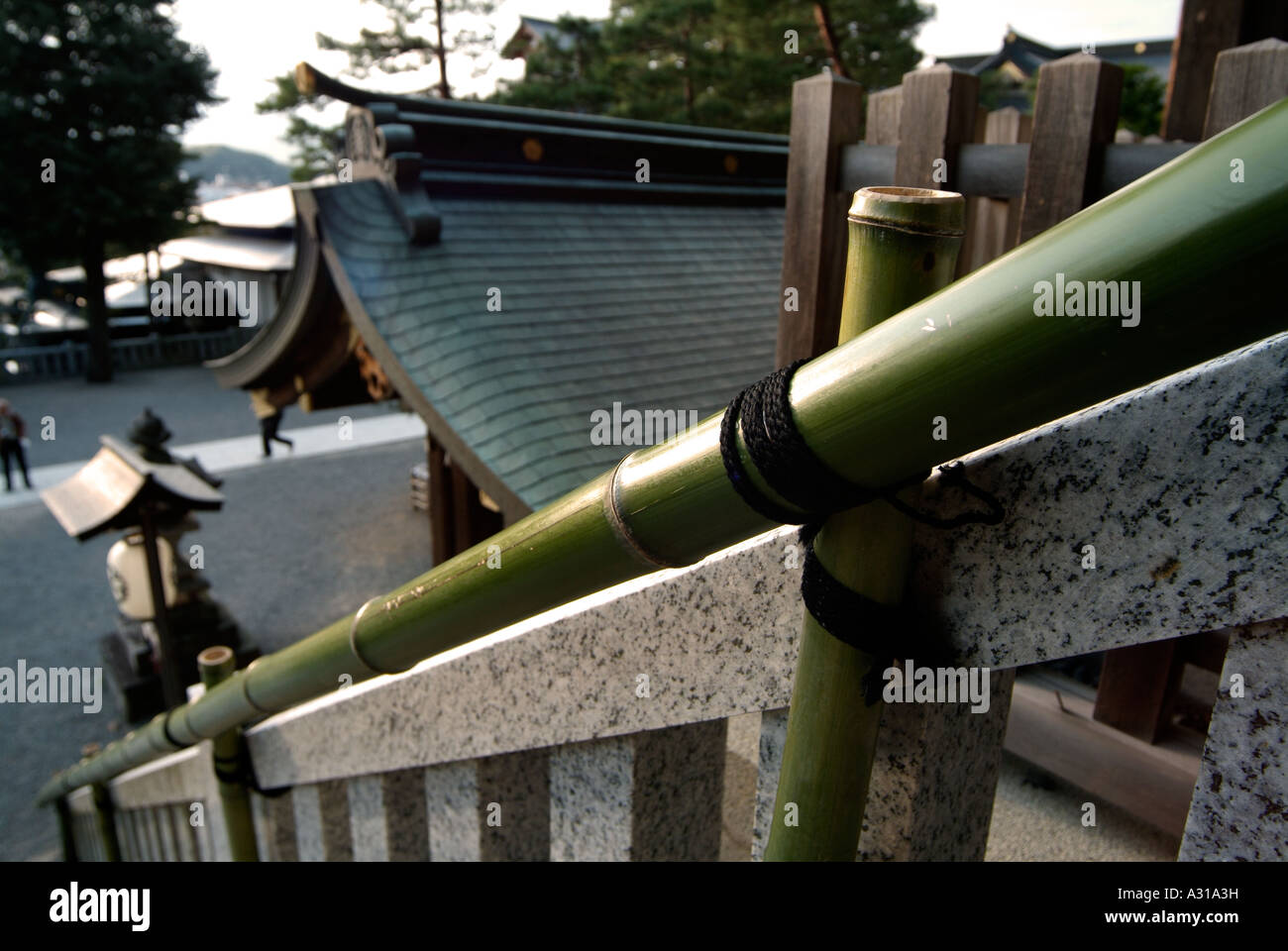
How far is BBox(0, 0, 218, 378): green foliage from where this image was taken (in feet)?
57.1

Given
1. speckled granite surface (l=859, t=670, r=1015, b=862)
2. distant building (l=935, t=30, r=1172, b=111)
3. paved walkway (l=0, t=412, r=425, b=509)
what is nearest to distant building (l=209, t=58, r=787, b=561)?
speckled granite surface (l=859, t=670, r=1015, b=862)

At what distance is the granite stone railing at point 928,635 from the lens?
0.59 meters

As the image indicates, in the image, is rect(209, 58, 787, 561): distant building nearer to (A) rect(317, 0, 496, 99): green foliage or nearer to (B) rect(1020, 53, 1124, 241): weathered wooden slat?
(B) rect(1020, 53, 1124, 241): weathered wooden slat

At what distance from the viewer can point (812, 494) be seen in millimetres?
653

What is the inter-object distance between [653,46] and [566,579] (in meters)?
17.5

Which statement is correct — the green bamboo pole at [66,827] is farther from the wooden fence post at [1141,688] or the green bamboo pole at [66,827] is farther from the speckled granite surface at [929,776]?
the speckled granite surface at [929,776]

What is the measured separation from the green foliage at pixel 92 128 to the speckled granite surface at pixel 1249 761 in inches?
824

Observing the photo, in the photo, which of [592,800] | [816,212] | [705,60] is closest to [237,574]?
[816,212]

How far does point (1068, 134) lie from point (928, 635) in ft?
4.68

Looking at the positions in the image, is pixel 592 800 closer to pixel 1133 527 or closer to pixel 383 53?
pixel 1133 527

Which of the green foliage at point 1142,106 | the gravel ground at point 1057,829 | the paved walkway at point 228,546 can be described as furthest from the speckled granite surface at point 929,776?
the green foliage at point 1142,106
